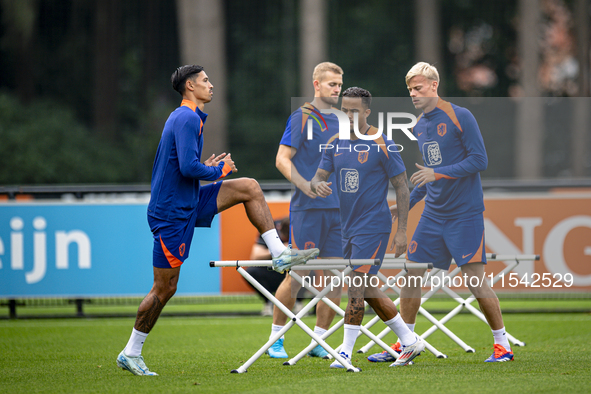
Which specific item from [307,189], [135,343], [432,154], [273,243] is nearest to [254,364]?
[135,343]

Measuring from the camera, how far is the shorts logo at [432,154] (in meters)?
5.70

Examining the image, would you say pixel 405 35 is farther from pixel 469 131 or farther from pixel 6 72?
pixel 469 131

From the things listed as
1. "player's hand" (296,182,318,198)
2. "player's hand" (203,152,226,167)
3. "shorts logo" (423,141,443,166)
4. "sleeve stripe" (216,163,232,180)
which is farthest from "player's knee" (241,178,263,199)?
"shorts logo" (423,141,443,166)

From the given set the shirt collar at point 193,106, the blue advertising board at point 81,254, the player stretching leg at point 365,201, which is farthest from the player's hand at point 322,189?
the blue advertising board at point 81,254

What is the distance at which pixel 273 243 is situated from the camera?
5.22 m

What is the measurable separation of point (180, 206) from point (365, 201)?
1352 mm

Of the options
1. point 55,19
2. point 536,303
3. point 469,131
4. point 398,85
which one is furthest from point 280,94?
point 469,131

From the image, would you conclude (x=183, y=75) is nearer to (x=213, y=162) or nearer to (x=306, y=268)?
(x=213, y=162)

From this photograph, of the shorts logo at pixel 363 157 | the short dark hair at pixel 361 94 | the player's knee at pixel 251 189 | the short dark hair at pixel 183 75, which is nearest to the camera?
the player's knee at pixel 251 189

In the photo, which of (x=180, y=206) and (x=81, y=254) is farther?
(x=81, y=254)

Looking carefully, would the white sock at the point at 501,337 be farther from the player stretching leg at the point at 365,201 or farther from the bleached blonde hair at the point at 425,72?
the bleached blonde hair at the point at 425,72

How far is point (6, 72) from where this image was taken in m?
21.2

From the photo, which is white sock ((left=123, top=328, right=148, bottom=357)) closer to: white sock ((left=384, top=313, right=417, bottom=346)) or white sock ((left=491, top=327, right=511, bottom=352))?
white sock ((left=384, top=313, right=417, bottom=346))

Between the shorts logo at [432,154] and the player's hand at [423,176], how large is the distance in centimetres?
6
